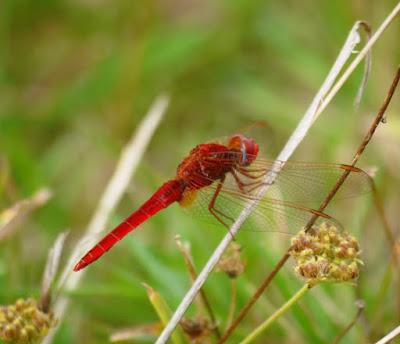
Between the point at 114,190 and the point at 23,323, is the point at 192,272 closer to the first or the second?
the point at 23,323

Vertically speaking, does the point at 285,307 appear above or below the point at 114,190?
above

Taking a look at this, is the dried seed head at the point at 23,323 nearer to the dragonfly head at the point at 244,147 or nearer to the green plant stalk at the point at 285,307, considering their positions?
the green plant stalk at the point at 285,307

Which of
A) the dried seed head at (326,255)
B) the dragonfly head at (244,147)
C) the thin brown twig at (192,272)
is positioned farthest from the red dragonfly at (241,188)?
the thin brown twig at (192,272)

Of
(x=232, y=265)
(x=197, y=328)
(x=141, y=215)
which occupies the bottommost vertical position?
(x=197, y=328)

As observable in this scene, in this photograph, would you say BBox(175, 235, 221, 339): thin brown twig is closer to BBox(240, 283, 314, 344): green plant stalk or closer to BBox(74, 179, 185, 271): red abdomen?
BBox(240, 283, 314, 344): green plant stalk

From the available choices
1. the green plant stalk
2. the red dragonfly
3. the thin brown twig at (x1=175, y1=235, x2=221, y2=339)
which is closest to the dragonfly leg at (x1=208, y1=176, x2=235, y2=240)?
the red dragonfly

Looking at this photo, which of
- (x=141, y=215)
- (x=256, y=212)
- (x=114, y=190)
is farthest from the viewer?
(x=114, y=190)

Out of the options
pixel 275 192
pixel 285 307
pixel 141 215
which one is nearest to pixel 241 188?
pixel 275 192
